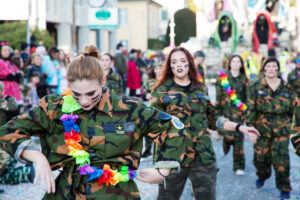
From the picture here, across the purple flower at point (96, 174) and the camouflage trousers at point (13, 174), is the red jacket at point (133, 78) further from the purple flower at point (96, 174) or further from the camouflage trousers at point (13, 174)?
the purple flower at point (96, 174)

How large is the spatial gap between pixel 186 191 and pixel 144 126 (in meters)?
4.08

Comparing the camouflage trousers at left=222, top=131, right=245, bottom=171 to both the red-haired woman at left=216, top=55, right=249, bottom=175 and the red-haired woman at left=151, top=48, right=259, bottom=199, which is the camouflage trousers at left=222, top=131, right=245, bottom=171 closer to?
the red-haired woman at left=216, top=55, right=249, bottom=175

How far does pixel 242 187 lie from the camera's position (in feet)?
23.2

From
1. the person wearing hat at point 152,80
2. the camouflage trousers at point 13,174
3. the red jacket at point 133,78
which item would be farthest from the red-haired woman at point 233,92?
the red jacket at point 133,78

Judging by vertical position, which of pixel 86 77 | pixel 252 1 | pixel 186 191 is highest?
pixel 252 1

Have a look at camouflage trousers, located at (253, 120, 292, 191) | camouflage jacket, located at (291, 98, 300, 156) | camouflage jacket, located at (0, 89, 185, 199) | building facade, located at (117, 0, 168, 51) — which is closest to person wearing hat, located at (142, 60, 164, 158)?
camouflage trousers, located at (253, 120, 292, 191)

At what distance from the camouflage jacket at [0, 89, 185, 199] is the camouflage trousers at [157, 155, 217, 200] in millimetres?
1647

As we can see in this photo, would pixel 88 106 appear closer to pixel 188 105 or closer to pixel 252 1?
pixel 188 105

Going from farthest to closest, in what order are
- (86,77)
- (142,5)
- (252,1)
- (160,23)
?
1. (160,23)
2. (142,5)
3. (252,1)
4. (86,77)

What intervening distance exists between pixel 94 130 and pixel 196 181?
201 centimetres

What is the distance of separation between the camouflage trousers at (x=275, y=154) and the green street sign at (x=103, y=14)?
5.32 m

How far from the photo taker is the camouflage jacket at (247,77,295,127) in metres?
6.73

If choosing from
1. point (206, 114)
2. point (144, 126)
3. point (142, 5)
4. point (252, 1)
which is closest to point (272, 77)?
point (206, 114)

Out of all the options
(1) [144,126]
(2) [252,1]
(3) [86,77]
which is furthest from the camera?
(2) [252,1]
